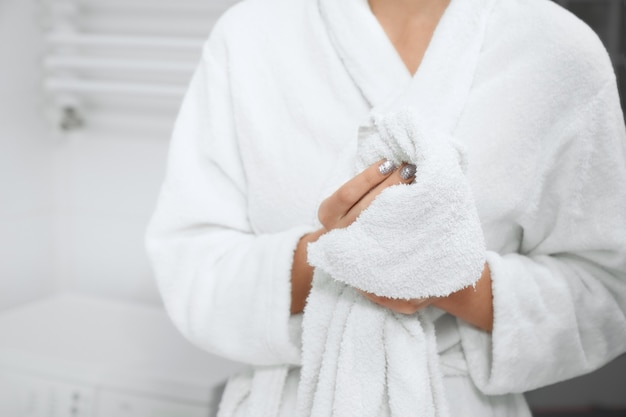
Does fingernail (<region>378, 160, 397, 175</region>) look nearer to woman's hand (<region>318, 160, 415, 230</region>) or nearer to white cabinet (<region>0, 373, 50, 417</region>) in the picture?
woman's hand (<region>318, 160, 415, 230</region>)

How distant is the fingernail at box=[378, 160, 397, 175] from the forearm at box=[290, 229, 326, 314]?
0.33 feet

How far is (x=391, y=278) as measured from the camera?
1.81ft

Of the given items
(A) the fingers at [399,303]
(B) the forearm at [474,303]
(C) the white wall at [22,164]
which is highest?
(A) the fingers at [399,303]

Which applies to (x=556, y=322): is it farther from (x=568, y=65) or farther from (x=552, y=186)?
(x=568, y=65)

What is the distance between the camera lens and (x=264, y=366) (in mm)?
712

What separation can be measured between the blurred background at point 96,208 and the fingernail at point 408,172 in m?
0.61

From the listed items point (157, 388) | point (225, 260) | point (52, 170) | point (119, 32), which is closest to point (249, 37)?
point (225, 260)

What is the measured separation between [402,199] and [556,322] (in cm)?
26

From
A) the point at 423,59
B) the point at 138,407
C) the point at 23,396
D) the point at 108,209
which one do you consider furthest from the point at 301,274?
the point at 108,209

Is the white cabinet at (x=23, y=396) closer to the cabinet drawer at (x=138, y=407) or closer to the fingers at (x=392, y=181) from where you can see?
the cabinet drawer at (x=138, y=407)

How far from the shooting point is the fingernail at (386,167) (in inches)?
22.3

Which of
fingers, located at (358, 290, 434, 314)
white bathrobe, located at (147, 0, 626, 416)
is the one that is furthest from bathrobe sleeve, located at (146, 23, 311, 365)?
fingers, located at (358, 290, 434, 314)

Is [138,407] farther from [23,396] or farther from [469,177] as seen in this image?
[469,177]

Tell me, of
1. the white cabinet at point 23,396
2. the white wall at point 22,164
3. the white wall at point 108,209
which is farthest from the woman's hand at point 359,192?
the white wall at point 22,164
